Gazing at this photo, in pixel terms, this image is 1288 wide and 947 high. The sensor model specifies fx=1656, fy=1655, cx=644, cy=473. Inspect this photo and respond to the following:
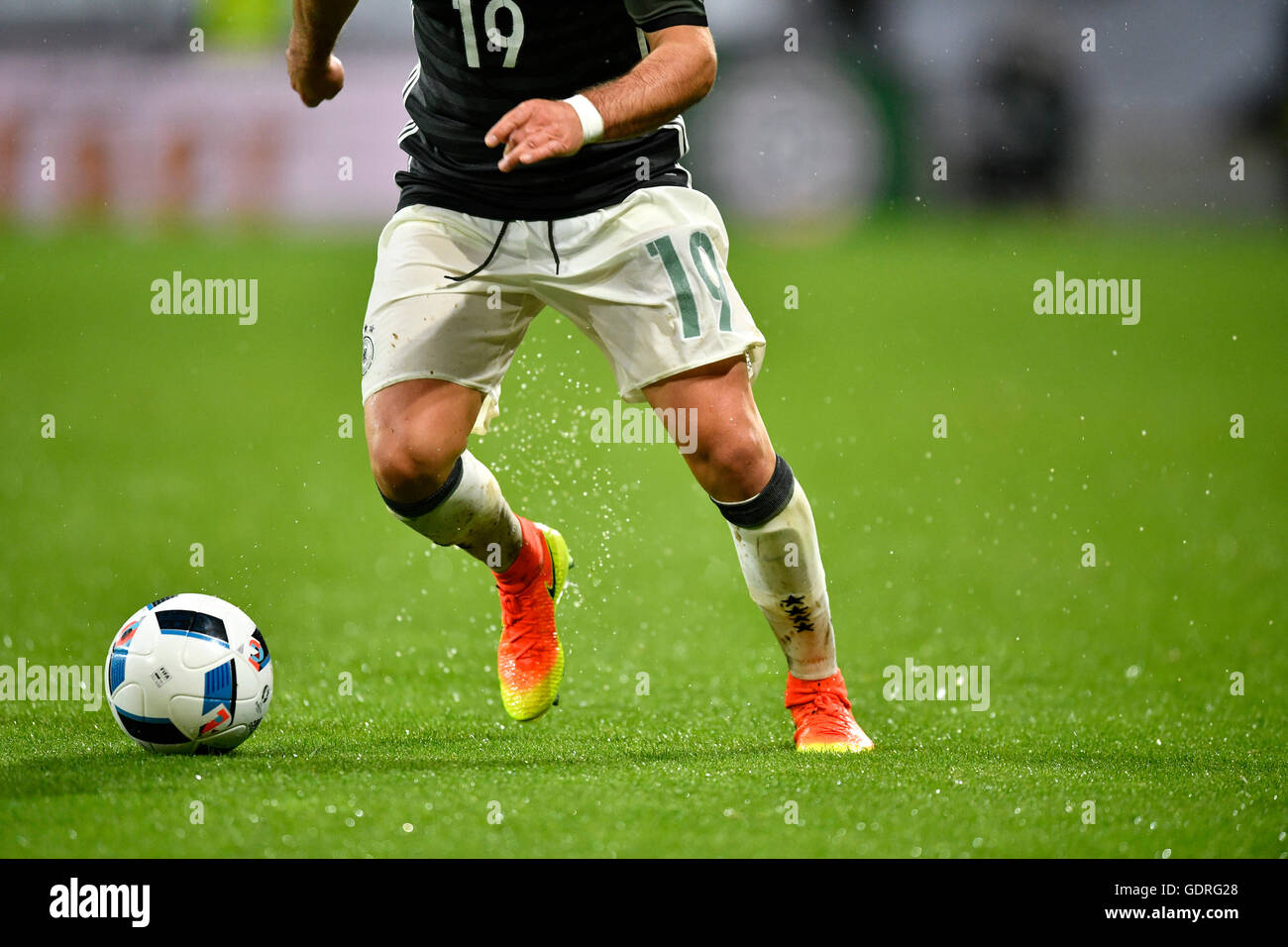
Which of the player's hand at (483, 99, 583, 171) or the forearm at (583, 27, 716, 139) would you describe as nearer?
the player's hand at (483, 99, 583, 171)

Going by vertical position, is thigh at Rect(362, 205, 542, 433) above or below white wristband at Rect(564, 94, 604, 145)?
below

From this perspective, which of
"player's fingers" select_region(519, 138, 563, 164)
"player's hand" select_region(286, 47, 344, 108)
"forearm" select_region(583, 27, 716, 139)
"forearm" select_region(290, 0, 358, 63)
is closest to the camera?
"player's fingers" select_region(519, 138, 563, 164)

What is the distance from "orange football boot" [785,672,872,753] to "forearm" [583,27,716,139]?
4.52 ft

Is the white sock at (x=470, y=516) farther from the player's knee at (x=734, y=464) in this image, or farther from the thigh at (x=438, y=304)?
the player's knee at (x=734, y=464)

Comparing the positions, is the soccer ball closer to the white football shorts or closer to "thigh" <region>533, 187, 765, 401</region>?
the white football shorts

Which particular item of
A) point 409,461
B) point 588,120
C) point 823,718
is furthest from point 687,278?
point 823,718

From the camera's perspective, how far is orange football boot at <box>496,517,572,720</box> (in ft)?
13.9

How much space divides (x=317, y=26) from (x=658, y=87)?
1.05 m

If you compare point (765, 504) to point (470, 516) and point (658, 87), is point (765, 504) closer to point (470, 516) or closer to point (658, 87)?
point (470, 516)

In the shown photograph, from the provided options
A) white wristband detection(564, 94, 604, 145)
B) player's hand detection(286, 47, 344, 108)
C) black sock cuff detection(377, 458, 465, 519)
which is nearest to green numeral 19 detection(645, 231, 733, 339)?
white wristband detection(564, 94, 604, 145)

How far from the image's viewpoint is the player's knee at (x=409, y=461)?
12.8ft

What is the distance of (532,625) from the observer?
14.4 ft

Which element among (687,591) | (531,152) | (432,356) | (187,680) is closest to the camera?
(531,152)
